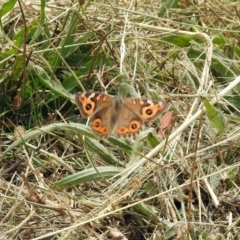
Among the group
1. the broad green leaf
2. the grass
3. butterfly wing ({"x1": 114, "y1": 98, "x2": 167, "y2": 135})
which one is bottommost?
the grass

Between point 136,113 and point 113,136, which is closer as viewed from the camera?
point 136,113

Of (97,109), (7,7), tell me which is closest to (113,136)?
(97,109)

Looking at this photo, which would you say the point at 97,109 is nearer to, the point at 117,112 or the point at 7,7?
the point at 117,112

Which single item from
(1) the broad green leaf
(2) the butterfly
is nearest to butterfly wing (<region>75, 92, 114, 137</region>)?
(2) the butterfly

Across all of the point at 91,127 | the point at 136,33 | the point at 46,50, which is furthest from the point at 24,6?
the point at 91,127

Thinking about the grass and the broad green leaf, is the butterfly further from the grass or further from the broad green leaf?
the broad green leaf
